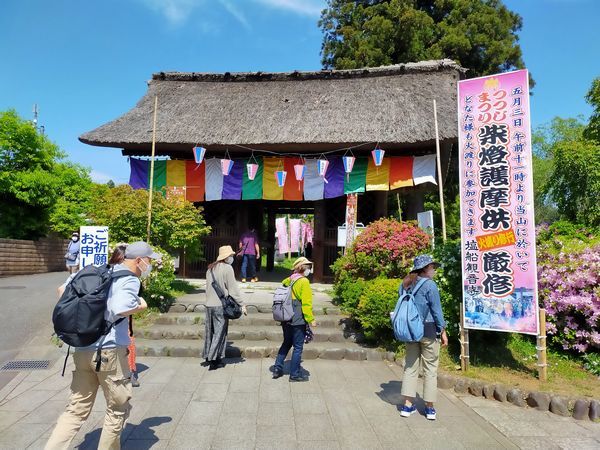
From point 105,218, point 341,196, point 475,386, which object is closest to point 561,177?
point 341,196

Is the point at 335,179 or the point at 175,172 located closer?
the point at 335,179

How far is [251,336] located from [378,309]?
Answer: 7.73 feet

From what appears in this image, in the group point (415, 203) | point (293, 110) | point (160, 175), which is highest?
point (293, 110)

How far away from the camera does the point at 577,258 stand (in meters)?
6.85

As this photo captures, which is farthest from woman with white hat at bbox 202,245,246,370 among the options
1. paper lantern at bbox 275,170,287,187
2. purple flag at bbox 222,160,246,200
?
purple flag at bbox 222,160,246,200

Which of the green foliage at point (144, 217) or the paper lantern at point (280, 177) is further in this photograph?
the paper lantern at point (280, 177)

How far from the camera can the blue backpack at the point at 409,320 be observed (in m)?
4.62

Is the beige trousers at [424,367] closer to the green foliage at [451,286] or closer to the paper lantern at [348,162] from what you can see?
the green foliage at [451,286]

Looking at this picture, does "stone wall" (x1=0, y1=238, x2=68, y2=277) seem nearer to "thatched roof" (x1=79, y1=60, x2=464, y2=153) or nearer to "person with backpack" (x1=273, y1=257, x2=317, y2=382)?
"thatched roof" (x1=79, y1=60, x2=464, y2=153)

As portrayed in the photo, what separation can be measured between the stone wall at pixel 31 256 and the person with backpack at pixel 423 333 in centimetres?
1675

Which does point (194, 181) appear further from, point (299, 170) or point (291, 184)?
point (299, 170)

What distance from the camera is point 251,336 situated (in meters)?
7.44

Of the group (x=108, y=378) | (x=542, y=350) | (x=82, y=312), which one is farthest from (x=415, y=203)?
(x=82, y=312)

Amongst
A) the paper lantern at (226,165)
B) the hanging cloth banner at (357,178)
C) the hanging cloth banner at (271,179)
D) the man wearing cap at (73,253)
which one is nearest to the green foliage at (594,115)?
the hanging cloth banner at (357,178)
